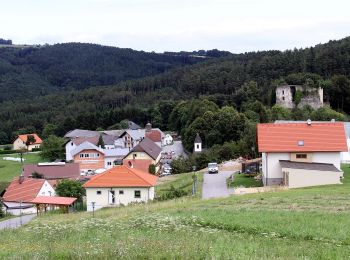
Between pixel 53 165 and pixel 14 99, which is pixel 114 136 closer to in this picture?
pixel 53 165

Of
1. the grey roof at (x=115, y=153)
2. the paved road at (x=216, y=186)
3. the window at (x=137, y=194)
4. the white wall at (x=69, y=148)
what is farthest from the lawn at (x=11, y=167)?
the paved road at (x=216, y=186)

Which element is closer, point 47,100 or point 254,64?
point 254,64

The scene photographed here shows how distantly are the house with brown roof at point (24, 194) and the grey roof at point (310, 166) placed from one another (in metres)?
20.7

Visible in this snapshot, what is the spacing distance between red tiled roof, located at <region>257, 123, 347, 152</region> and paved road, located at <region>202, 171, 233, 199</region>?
153 inches

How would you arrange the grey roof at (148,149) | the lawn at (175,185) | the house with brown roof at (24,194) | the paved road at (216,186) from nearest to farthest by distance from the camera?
the paved road at (216,186) → the lawn at (175,185) → the house with brown roof at (24,194) → the grey roof at (148,149)

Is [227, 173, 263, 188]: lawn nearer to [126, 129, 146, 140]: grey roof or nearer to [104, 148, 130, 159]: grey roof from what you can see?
[104, 148, 130, 159]: grey roof

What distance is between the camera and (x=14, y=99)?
195 metres

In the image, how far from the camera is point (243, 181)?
3675cm

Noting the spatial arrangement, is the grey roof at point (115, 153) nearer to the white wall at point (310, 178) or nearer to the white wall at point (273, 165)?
the white wall at point (273, 165)

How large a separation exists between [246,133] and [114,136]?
137 ft

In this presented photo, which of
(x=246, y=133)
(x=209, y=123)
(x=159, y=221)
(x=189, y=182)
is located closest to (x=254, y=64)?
(x=209, y=123)

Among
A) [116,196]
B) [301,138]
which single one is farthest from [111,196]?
[301,138]

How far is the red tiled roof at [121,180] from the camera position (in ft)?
114

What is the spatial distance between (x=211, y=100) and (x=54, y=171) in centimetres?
4476
